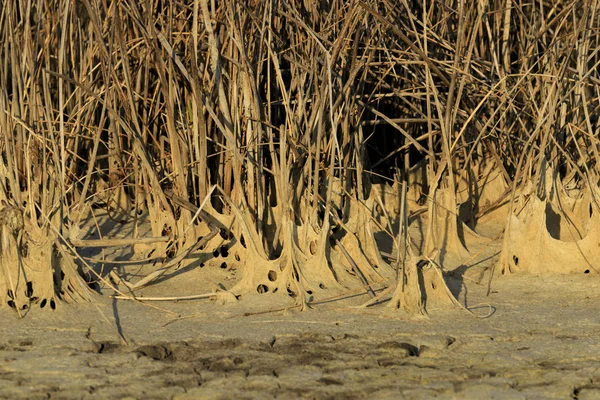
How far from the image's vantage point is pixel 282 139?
2.99m

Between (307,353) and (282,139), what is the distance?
2.39ft

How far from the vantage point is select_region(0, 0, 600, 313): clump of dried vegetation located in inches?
116

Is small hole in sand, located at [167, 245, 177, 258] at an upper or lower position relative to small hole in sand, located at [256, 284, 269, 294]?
upper

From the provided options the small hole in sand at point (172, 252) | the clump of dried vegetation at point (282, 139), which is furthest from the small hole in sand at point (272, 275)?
the small hole in sand at point (172, 252)

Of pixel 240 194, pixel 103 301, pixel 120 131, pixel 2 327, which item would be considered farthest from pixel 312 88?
pixel 2 327

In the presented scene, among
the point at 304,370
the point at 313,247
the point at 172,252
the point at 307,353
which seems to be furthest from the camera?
the point at 172,252

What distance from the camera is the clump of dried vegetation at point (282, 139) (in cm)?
295

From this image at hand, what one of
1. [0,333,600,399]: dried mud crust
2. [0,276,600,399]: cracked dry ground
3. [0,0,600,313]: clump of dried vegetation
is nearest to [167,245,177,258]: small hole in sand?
[0,0,600,313]: clump of dried vegetation

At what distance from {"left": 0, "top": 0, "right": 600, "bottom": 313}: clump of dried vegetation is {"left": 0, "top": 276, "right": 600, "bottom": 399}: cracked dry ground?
14 centimetres

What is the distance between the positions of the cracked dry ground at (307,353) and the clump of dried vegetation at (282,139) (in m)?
0.14

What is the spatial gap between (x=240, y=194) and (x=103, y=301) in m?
0.49

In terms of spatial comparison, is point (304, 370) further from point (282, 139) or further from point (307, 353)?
point (282, 139)

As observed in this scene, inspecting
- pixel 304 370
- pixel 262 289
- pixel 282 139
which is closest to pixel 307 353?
pixel 304 370

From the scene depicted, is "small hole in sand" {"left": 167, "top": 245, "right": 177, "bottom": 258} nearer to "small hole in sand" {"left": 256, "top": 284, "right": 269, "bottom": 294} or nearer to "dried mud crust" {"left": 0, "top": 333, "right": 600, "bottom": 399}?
"small hole in sand" {"left": 256, "top": 284, "right": 269, "bottom": 294}
